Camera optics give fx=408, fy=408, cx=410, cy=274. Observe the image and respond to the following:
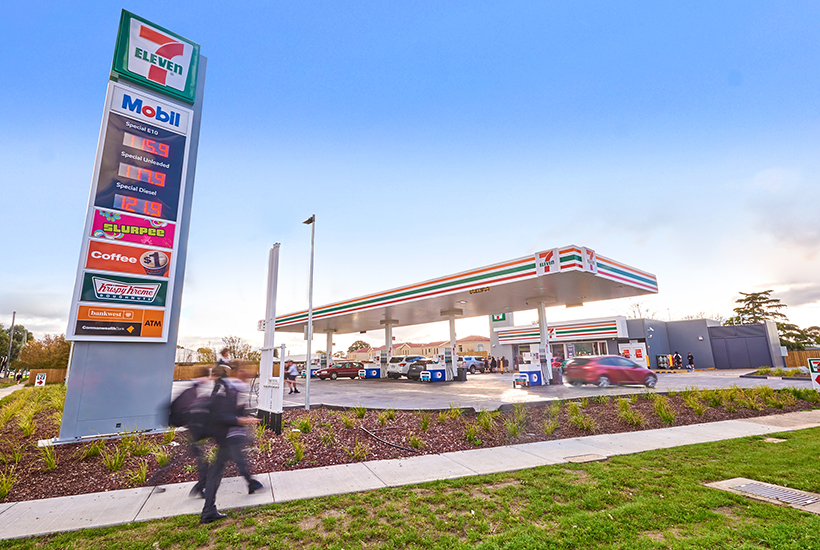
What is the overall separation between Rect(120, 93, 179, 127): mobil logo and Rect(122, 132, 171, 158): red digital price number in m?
0.64

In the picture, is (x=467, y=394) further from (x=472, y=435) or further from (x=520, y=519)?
(x=520, y=519)

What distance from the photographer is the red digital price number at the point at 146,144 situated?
9.68 metres

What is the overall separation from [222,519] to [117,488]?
91.2 inches

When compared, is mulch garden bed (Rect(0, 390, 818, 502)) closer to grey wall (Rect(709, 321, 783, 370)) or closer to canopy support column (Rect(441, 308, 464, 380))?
canopy support column (Rect(441, 308, 464, 380))

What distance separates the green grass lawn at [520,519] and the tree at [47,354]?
144 ft

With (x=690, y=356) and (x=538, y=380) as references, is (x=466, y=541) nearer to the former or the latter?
(x=538, y=380)

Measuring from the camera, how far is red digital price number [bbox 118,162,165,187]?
9469mm

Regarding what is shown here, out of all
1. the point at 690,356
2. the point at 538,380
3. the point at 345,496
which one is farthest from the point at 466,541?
the point at 690,356

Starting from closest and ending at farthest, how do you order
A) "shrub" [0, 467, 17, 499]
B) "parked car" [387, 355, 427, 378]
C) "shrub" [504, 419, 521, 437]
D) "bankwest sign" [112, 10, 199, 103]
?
"shrub" [0, 467, 17, 499]
"shrub" [504, 419, 521, 437]
"bankwest sign" [112, 10, 199, 103]
"parked car" [387, 355, 427, 378]

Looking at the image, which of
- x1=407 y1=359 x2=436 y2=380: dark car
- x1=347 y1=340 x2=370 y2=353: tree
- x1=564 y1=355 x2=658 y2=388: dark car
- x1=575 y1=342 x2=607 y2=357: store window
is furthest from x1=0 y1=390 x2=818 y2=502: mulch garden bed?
x1=347 y1=340 x2=370 y2=353: tree

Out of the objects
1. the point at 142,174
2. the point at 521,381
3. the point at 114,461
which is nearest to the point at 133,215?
the point at 142,174

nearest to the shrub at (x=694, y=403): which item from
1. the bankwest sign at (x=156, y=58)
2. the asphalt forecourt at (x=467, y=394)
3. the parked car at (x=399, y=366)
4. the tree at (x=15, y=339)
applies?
the asphalt forecourt at (x=467, y=394)

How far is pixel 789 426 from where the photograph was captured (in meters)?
9.20

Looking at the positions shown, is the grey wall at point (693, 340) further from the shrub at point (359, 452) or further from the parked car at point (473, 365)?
the shrub at point (359, 452)
